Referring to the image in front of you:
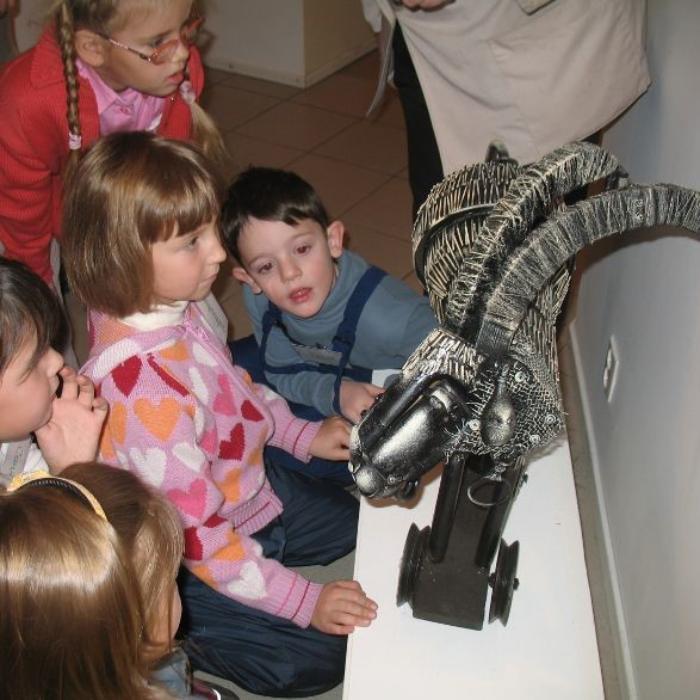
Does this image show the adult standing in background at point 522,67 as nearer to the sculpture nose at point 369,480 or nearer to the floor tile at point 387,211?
the sculpture nose at point 369,480

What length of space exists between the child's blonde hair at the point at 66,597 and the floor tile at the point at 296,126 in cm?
219

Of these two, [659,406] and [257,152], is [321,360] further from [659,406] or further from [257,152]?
[257,152]

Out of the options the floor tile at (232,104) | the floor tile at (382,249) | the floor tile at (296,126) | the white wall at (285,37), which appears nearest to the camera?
the floor tile at (382,249)

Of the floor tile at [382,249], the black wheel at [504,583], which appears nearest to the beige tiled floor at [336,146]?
the floor tile at [382,249]

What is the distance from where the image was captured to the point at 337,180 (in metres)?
2.51

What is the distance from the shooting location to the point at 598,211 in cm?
60

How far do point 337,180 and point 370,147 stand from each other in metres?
0.26

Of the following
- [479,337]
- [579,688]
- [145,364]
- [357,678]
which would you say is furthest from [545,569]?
[145,364]

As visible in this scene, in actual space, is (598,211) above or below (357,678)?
above

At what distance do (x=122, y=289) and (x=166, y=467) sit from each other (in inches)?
8.5

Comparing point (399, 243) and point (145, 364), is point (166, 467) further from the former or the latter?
point (399, 243)

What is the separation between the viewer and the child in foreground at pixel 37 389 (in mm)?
875

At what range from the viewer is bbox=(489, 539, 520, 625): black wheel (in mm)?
854

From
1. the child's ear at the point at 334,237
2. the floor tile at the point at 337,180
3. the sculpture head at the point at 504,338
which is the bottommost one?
the sculpture head at the point at 504,338
